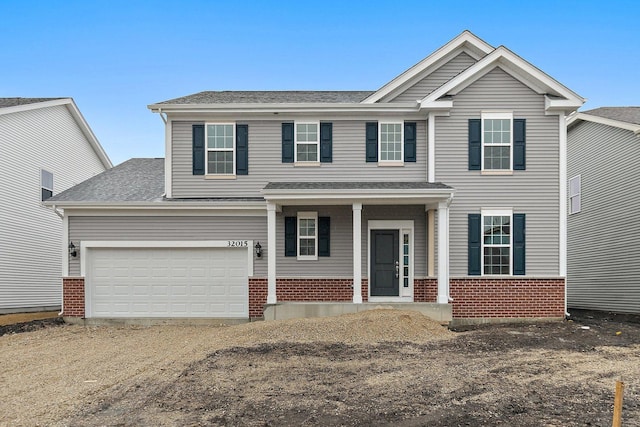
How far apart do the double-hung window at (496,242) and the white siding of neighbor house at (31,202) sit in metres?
14.7

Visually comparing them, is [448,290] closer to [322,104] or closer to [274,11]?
[322,104]

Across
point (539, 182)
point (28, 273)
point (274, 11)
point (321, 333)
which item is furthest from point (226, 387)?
point (274, 11)

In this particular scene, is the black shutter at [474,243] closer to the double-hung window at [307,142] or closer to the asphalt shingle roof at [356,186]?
the asphalt shingle roof at [356,186]

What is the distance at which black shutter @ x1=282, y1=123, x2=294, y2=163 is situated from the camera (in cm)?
1451

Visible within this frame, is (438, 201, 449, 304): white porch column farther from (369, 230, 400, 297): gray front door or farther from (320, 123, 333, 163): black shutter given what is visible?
(320, 123, 333, 163): black shutter

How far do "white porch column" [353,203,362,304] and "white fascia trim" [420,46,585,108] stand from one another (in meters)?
3.54

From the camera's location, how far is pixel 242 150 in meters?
14.5

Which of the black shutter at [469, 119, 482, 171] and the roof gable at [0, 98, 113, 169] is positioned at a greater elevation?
the roof gable at [0, 98, 113, 169]

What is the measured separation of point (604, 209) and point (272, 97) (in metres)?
11.9

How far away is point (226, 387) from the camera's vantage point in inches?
285

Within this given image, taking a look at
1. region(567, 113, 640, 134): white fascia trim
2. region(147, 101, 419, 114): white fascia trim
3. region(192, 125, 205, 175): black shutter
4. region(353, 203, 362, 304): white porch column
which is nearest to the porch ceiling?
region(353, 203, 362, 304): white porch column

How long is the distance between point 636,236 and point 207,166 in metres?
13.3

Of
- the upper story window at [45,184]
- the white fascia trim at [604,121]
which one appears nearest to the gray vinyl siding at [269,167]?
the upper story window at [45,184]

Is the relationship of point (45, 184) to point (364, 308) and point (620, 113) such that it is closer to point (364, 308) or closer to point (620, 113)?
point (364, 308)
